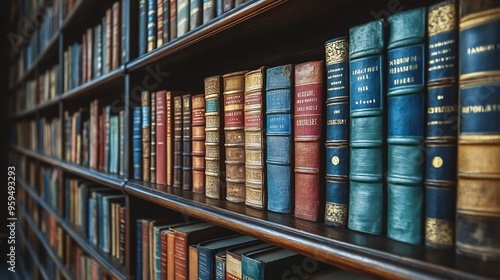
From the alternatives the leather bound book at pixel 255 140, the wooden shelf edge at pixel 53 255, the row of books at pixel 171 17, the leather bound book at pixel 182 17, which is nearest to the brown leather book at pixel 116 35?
the row of books at pixel 171 17

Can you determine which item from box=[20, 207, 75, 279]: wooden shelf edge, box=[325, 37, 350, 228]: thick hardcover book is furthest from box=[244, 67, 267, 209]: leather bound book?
box=[20, 207, 75, 279]: wooden shelf edge

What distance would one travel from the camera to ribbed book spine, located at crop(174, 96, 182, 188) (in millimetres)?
905

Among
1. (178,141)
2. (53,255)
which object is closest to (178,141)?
(178,141)

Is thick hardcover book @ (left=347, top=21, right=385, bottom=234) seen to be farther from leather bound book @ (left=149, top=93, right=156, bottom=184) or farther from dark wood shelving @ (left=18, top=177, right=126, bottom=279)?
dark wood shelving @ (left=18, top=177, right=126, bottom=279)

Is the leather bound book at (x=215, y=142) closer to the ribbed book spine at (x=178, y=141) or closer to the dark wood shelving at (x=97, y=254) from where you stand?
the ribbed book spine at (x=178, y=141)

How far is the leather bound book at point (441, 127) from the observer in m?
0.42

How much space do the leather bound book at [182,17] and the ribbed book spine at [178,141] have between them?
165 mm

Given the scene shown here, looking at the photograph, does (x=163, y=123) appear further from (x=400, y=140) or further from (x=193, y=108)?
(x=400, y=140)

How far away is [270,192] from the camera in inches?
25.2

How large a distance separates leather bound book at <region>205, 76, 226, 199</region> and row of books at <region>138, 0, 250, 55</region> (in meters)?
0.15

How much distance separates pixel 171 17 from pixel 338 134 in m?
0.59

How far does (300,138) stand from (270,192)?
0.12 m

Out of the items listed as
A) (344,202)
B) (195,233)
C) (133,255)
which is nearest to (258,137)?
(344,202)

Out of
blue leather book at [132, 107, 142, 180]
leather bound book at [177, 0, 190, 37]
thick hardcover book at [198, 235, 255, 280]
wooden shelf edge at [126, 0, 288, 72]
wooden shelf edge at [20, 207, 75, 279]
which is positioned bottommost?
wooden shelf edge at [20, 207, 75, 279]
